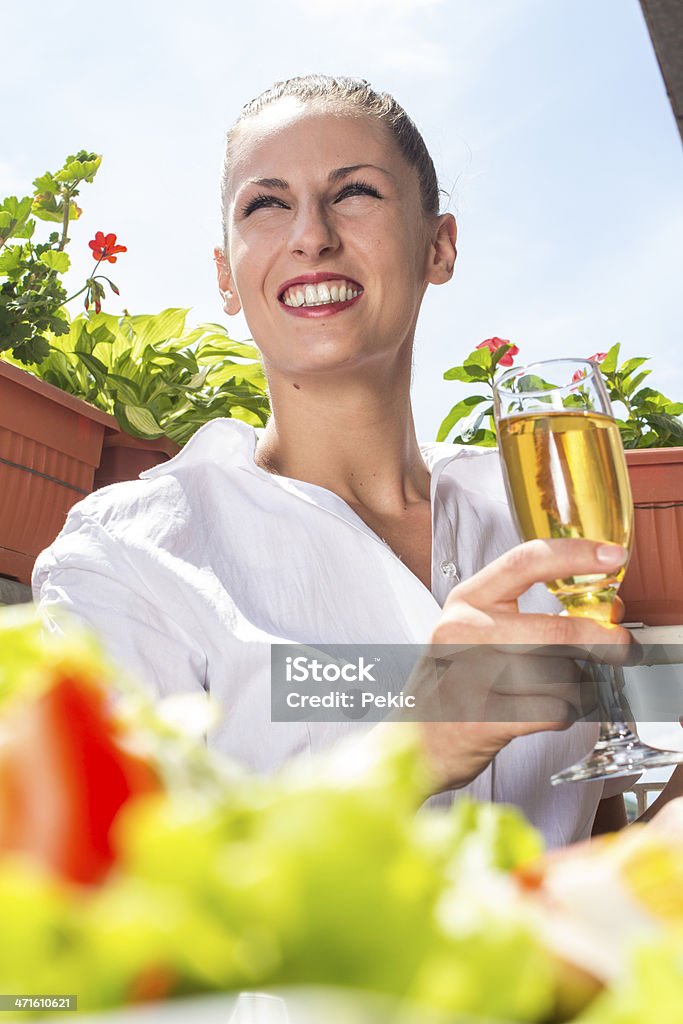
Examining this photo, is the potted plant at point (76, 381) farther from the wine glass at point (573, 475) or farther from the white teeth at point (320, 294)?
the wine glass at point (573, 475)

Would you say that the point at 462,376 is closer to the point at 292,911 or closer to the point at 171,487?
the point at 171,487

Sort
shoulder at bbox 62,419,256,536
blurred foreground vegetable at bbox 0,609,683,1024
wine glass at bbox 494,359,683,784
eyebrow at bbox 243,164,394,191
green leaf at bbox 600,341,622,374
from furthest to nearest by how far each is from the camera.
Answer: green leaf at bbox 600,341,622,374, eyebrow at bbox 243,164,394,191, shoulder at bbox 62,419,256,536, wine glass at bbox 494,359,683,784, blurred foreground vegetable at bbox 0,609,683,1024

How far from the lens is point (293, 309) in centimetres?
119

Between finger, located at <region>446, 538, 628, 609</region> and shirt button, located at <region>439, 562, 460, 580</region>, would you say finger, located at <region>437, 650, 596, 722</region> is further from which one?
shirt button, located at <region>439, 562, 460, 580</region>

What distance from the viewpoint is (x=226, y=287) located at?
1.48m

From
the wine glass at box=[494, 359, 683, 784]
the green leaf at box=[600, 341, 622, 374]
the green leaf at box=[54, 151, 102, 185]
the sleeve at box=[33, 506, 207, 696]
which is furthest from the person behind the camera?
the green leaf at box=[600, 341, 622, 374]

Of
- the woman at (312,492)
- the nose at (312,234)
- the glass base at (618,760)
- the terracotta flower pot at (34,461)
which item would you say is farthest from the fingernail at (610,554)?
the terracotta flower pot at (34,461)

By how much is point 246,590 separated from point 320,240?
0.43m

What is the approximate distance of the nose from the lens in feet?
3.84

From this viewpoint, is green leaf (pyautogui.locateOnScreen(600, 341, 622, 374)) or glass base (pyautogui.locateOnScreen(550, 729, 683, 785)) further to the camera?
green leaf (pyautogui.locateOnScreen(600, 341, 622, 374))

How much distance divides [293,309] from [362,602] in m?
0.37

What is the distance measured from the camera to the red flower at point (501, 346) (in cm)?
191

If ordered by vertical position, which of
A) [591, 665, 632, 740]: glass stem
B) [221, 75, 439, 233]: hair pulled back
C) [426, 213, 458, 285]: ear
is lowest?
[591, 665, 632, 740]: glass stem

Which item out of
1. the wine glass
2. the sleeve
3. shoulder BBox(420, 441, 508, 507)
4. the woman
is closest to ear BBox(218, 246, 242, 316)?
the woman
